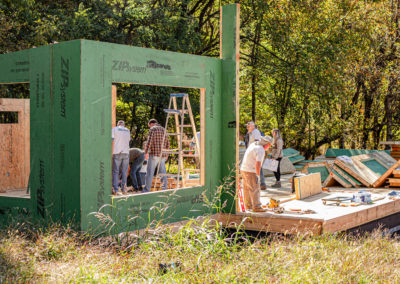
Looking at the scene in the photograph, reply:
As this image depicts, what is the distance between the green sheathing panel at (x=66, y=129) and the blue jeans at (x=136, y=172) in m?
4.70

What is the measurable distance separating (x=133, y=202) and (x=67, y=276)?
96.9 inches

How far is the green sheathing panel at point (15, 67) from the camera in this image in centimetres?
722

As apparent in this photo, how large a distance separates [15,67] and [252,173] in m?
4.26

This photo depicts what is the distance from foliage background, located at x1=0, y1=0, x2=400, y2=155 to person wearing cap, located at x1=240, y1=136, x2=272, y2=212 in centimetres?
830

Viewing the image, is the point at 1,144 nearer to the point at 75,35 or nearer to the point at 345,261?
the point at 75,35

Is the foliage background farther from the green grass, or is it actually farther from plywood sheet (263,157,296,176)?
the green grass

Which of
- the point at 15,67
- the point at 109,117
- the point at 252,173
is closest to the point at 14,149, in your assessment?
the point at 15,67

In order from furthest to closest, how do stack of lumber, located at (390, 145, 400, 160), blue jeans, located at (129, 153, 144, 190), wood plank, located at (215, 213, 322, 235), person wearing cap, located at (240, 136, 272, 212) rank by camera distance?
stack of lumber, located at (390, 145, 400, 160) < blue jeans, located at (129, 153, 144, 190) < person wearing cap, located at (240, 136, 272, 212) < wood plank, located at (215, 213, 322, 235)

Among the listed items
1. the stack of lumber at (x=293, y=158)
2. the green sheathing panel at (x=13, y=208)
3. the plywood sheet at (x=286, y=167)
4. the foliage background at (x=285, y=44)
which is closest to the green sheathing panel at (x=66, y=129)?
the green sheathing panel at (x=13, y=208)

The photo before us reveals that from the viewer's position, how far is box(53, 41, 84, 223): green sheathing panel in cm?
652

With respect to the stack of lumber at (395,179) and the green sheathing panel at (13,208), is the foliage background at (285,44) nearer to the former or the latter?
the stack of lumber at (395,179)

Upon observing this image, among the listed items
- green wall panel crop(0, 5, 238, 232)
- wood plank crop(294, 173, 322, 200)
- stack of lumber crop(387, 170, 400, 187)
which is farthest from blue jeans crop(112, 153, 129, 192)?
stack of lumber crop(387, 170, 400, 187)

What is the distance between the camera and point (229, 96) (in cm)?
855

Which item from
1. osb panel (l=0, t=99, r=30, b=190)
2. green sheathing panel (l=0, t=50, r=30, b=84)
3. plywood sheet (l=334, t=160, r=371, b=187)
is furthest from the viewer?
plywood sheet (l=334, t=160, r=371, b=187)
